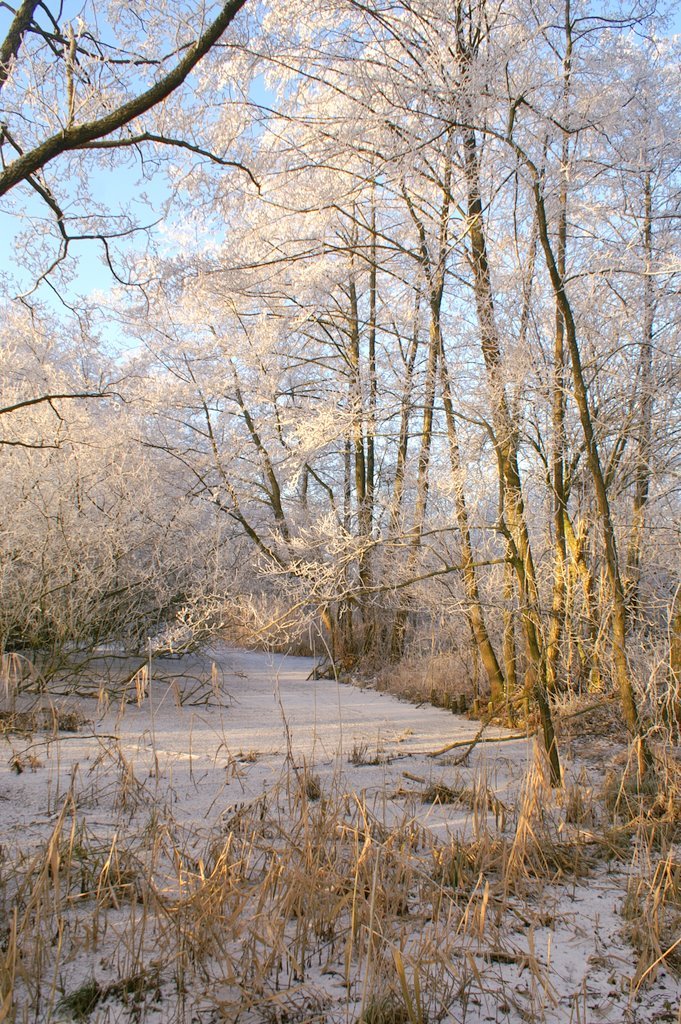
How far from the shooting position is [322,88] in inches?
238

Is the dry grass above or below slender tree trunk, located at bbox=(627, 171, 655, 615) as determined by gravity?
below

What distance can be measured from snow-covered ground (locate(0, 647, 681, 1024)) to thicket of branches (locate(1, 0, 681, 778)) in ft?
2.63

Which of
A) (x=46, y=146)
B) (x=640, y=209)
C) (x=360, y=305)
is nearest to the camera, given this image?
(x=46, y=146)

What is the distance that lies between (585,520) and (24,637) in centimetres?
548

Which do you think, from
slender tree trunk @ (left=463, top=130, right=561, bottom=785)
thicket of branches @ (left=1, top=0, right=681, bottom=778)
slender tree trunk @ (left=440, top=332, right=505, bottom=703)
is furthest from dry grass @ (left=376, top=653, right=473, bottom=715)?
slender tree trunk @ (left=463, top=130, right=561, bottom=785)

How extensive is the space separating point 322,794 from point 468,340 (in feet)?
13.9

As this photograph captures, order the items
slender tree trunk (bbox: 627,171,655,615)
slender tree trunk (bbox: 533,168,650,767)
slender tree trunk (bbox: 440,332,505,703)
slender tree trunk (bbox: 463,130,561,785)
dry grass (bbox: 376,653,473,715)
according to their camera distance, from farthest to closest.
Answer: dry grass (bbox: 376,653,473,715)
slender tree trunk (bbox: 627,171,655,615)
slender tree trunk (bbox: 440,332,505,703)
slender tree trunk (bbox: 463,130,561,785)
slender tree trunk (bbox: 533,168,650,767)

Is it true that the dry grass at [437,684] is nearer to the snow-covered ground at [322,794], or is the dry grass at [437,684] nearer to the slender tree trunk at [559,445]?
the snow-covered ground at [322,794]

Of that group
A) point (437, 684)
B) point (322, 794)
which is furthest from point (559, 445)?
point (322, 794)

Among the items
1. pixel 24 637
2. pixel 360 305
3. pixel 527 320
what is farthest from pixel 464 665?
pixel 360 305

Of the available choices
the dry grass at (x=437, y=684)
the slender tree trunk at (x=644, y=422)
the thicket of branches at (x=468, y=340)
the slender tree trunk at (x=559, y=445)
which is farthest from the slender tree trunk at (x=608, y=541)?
the dry grass at (x=437, y=684)

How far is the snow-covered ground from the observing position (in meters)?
1.71

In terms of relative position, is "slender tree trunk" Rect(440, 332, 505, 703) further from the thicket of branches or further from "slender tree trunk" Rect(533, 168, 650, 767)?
"slender tree trunk" Rect(533, 168, 650, 767)

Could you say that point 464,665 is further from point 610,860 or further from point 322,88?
point 322,88
